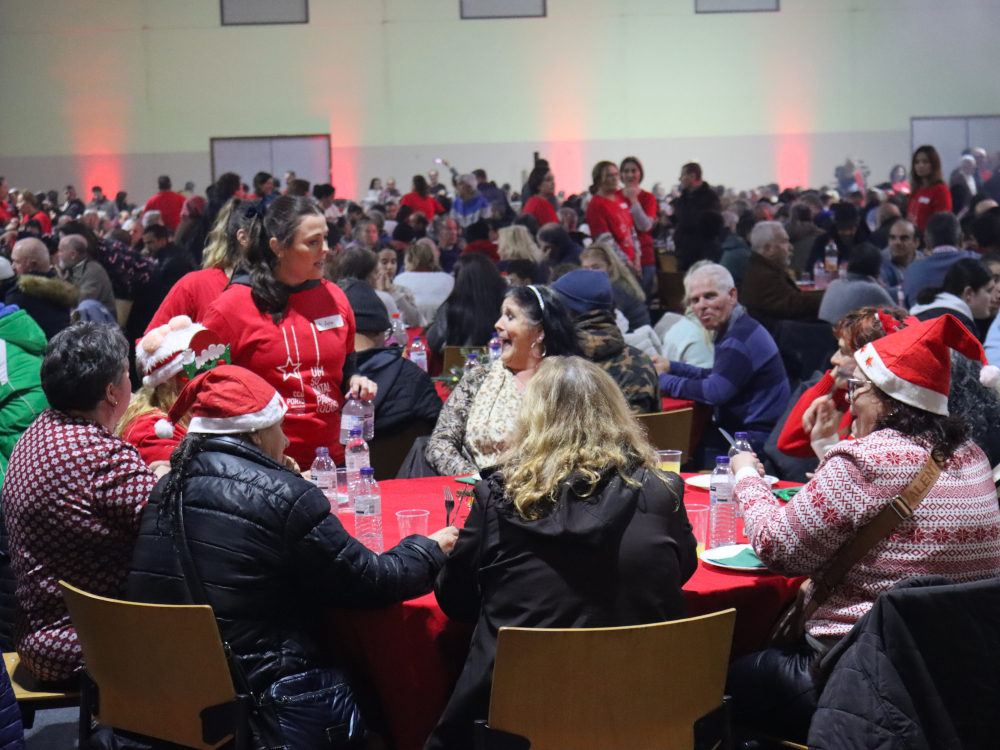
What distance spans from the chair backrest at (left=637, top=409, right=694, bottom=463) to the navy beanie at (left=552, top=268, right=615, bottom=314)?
0.54 m

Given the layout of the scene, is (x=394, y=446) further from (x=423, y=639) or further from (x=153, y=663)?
(x=153, y=663)

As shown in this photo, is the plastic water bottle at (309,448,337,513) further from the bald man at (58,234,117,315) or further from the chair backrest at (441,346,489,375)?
the bald man at (58,234,117,315)

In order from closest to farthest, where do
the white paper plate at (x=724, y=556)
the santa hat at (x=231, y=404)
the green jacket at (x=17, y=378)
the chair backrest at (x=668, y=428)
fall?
1. the santa hat at (x=231, y=404)
2. the white paper plate at (x=724, y=556)
3. the chair backrest at (x=668, y=428)
4. the green jacket at (x=17, y=378)

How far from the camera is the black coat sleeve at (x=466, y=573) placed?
216cm

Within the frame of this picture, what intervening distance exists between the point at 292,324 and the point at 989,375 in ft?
6.84

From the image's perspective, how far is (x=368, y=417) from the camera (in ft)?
14.0

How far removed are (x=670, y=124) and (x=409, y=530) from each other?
1777 cm

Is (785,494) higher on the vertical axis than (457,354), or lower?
lower

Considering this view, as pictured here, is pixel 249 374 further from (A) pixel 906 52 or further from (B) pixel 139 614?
(A) pixel 906 52

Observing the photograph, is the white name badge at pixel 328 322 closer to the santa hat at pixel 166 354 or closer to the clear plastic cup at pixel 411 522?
the santa hat at pixel 166 354

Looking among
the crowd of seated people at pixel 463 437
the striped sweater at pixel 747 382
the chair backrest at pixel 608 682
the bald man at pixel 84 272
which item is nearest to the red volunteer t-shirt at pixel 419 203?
the bald man at pixel 84 272

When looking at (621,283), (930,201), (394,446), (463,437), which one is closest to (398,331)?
(621,283)

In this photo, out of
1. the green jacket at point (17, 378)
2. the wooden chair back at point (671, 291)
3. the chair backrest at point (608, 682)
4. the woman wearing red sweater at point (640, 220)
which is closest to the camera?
the chair backrest at point (608, 682)

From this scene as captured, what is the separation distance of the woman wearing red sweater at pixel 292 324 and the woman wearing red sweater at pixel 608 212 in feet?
17.4
